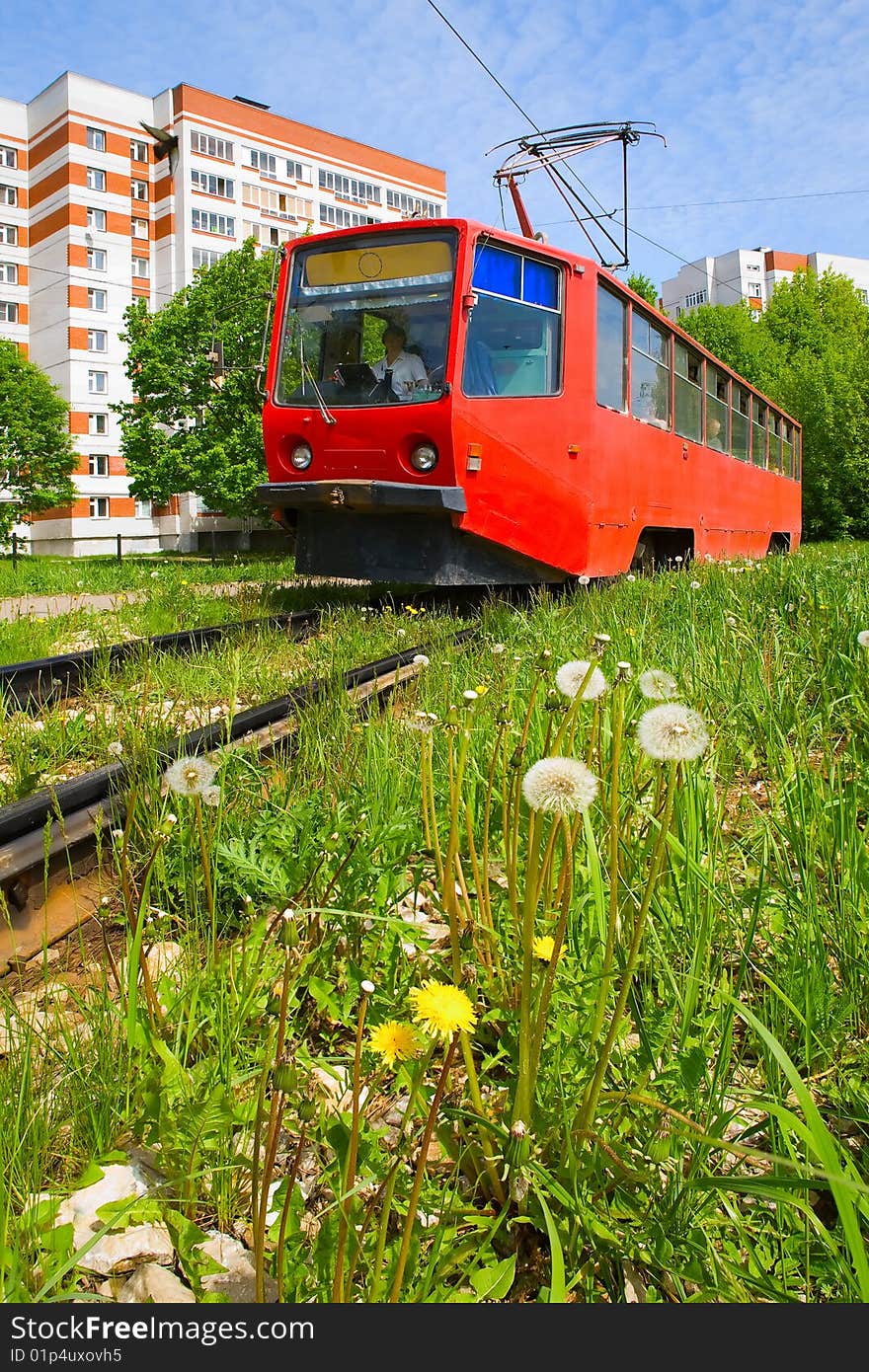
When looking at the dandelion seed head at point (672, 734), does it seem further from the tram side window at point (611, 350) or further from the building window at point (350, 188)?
the building window at point (350, 188)

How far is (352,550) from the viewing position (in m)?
8.57

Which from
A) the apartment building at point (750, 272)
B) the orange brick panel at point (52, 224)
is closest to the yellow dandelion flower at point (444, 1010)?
the orange brick panel at point (52, 224)

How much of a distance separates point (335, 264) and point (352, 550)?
8.24ft

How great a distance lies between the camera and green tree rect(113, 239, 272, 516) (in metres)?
33.7

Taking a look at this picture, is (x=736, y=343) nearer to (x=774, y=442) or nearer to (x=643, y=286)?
(x=643, y=286)

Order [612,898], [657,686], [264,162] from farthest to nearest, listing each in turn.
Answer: [264,162]
[657,686]
[612,898]

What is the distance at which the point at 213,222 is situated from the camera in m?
58.5

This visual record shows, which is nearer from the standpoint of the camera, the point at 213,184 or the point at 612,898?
the point at 612,898

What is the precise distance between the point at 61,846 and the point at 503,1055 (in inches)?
62.8

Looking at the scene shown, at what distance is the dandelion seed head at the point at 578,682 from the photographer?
1753 millimetres

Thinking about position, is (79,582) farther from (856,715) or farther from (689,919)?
(689,919)

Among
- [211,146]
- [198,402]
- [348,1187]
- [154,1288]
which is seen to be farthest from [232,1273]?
[211,146]

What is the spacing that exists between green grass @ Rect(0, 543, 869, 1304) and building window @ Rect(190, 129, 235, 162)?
2530 inches
